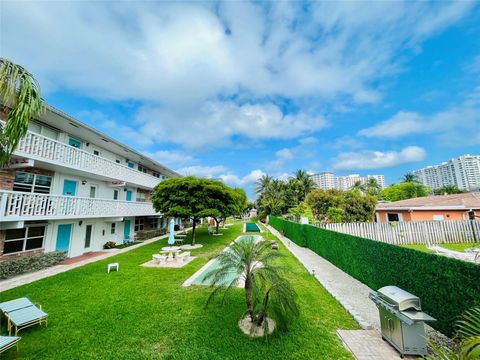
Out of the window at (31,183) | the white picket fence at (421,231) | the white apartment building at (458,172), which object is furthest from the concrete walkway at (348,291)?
the white apartment building at (458,172)

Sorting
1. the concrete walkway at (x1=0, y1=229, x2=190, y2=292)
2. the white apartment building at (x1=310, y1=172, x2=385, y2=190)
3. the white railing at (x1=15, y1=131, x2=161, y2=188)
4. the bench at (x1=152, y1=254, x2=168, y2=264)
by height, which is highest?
the white apartment building at (x1=310, y1=172, x2=385, y2=190)

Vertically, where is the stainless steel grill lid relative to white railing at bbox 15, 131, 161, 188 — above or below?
below

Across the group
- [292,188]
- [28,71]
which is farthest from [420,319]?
[292,188]

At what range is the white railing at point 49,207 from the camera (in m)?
9.02

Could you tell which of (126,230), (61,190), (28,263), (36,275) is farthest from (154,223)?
(36,275)

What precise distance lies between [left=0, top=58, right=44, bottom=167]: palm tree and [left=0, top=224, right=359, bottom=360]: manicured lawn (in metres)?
4.63

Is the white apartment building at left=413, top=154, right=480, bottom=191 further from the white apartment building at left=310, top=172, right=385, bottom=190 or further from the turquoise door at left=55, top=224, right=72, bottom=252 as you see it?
the turquoise door at left=55, top=224, right=72, bottom=252

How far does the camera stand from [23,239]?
1106 cm

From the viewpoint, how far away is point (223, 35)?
10.8 m

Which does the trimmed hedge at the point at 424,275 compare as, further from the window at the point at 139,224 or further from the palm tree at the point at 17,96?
the window at the point at 139,224

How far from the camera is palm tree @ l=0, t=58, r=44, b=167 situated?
15.0ft

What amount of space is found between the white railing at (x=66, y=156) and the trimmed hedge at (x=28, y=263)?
4.95 meters

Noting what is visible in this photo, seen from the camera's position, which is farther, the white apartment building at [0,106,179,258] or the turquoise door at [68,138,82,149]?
the turquoise door at [68,138,82,149]

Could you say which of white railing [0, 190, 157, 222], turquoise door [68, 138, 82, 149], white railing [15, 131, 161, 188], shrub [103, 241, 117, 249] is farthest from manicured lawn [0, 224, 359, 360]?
turquoise door [68, 138, 82, 149]
